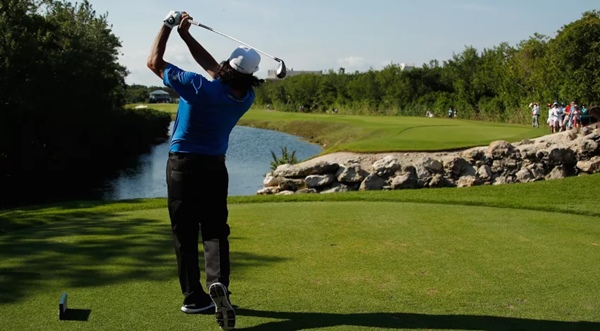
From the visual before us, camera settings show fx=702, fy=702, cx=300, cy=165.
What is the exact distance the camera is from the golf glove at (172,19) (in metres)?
5.28

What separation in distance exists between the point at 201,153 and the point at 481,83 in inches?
2653

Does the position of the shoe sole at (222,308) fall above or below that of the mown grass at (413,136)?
above

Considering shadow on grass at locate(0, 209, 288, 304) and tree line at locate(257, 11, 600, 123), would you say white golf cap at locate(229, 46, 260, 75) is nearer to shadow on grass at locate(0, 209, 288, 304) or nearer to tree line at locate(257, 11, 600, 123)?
shadow on grass at locate(0, 209, 288, 304)

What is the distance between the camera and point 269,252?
705cm

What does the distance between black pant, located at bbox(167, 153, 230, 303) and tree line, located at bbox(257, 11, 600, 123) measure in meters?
39.4

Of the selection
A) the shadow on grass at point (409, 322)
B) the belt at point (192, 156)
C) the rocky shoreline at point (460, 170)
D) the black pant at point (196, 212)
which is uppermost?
the belt at point (192, 156)

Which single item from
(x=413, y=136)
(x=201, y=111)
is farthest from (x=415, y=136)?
(x=201, y=111)

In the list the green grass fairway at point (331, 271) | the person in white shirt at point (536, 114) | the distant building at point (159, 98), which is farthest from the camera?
the distant building at point (159, 98)

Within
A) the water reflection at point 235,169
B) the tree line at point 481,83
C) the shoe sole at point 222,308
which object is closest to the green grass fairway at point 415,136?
the water reflection at point 235,169

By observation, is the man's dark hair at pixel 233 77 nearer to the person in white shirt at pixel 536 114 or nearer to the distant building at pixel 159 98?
the person in white shirt at pixel 536 114

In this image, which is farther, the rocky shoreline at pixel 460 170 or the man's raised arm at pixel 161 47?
the rocky shoreline at pixel 460 170

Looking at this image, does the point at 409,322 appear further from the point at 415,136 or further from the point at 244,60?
the point at 415,136

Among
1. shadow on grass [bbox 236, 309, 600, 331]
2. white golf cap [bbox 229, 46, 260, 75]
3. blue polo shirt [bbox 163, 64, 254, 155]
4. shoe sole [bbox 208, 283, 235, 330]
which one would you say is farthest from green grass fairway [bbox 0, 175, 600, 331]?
white golf cap [bbox 229, 46, 260, 75]

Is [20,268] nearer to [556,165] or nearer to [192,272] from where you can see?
[192,272]
